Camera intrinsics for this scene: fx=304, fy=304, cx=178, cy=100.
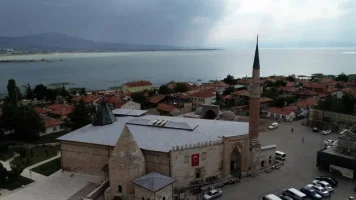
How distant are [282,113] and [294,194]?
27.4 metres

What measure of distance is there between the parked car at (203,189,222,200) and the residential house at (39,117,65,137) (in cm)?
2848

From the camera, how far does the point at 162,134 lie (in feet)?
89.4

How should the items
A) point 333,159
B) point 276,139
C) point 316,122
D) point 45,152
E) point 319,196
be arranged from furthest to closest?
point 316,122, point 276,139, point 45,152, point 333,159, point 319,196

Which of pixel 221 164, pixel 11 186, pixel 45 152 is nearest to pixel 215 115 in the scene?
pixel 221 164

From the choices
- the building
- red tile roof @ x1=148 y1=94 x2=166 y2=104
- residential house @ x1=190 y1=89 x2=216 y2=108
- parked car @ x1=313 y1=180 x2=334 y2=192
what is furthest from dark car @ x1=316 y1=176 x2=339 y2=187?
the building

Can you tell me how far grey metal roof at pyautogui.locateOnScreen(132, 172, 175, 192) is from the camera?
21.2 meters

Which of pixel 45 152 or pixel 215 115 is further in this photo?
pixel 215 115

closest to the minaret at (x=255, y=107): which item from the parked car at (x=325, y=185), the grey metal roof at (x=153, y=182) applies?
the parked car at (x=325, y=185)

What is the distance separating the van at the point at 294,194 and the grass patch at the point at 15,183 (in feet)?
73.5

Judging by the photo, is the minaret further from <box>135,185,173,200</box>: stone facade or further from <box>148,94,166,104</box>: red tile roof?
<box>148,94,166,104</box>: red tile roof

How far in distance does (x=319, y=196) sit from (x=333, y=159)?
21.0 feet

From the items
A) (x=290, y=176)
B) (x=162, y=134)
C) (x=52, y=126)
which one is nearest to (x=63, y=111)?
(x=52, y=126)

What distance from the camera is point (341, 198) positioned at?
24062 mm

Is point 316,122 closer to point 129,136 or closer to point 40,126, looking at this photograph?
point 129,136
